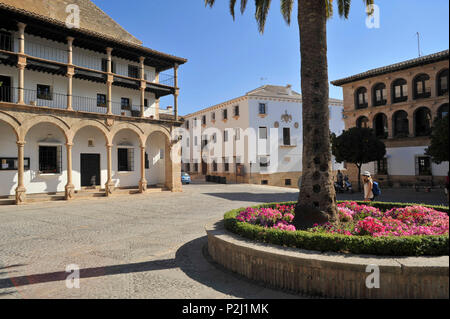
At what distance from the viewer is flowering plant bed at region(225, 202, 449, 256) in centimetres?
410

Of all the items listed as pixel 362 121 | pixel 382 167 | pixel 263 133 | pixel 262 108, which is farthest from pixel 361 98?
pixel 263 133

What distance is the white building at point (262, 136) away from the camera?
34.4m

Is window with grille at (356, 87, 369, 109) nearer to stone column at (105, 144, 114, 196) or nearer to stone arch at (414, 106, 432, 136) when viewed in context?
stone arch at (414, 106, 432, 136)

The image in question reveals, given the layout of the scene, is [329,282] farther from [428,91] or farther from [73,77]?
[428,91]

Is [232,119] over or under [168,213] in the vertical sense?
over

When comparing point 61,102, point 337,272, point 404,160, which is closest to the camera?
point 337,272

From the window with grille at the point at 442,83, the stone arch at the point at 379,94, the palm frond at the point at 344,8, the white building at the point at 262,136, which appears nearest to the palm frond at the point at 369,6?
the palm frond at the point at 344,8

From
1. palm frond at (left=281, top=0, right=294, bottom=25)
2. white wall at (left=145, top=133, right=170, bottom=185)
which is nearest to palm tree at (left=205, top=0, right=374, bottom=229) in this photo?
palm frond at (left=281, top=0, right=294, bottom=25)

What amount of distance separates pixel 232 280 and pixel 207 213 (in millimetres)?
7582

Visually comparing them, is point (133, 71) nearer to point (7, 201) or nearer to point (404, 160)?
point (7, 201)

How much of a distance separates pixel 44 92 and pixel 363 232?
19181 mm

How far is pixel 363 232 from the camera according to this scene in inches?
203

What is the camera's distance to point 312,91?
244 inches

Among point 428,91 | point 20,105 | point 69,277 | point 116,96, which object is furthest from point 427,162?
point 20,105
